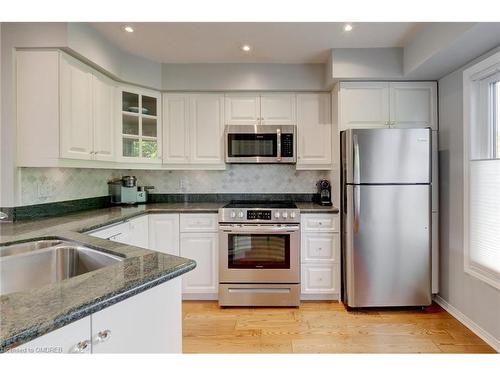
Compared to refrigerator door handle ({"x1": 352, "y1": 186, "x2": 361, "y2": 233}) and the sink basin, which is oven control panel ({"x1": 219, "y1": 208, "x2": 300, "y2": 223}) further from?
the sink basin

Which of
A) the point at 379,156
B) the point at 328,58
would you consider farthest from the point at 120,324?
the point at 328,58

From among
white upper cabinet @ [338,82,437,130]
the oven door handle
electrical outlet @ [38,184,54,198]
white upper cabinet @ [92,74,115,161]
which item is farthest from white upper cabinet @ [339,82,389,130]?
electrical outlet @ [38,184,54,198]

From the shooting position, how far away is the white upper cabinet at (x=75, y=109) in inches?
84.0

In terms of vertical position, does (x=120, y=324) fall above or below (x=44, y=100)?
below

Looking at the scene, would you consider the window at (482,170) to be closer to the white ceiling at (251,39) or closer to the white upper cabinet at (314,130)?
the white ceiling at (251,39)

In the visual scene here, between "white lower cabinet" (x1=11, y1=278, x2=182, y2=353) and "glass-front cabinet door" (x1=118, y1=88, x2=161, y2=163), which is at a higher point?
"glass-front cabinet door" (x1=118, y1=88, x2=161, y2=163)

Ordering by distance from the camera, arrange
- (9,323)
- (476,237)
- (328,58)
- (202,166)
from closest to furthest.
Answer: (9,323) < (476,237) < (328,58) < (202,166)

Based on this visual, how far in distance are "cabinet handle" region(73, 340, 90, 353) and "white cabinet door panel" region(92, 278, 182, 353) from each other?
17mm

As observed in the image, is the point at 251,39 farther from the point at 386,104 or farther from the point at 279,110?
the point at 386,104

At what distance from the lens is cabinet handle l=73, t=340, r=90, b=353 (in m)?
0.75

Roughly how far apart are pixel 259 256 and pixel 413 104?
213cm

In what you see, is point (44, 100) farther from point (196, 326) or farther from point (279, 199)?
point (279, 199)

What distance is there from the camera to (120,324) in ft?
2.83
